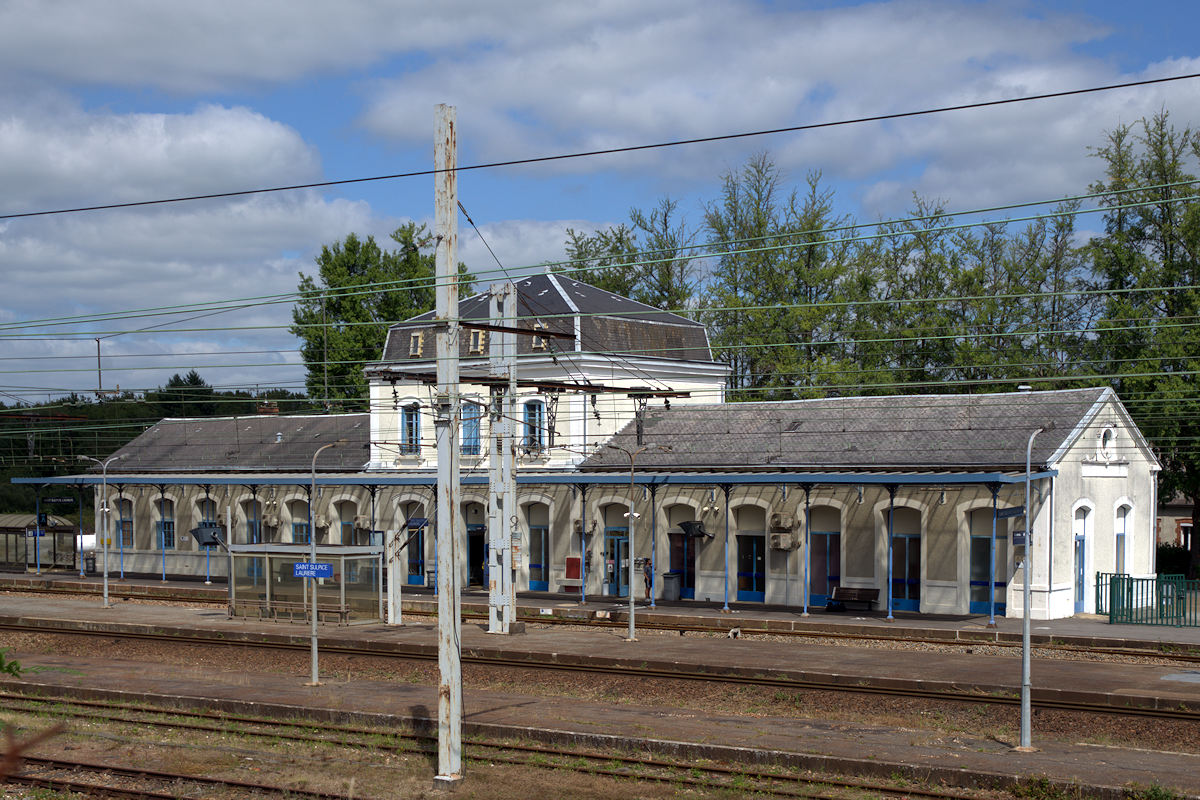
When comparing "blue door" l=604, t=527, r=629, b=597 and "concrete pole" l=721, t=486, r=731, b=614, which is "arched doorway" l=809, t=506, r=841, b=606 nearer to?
"concrete pole" l=721, t=486, r=731, b=614

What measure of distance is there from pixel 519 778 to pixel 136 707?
765 centimetres

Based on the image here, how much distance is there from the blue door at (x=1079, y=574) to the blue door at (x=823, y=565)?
229 inches

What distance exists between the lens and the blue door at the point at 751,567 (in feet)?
104

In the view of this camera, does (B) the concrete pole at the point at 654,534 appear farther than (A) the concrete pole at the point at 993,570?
Yes

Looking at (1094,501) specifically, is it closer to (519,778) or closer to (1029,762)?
(1029,762)

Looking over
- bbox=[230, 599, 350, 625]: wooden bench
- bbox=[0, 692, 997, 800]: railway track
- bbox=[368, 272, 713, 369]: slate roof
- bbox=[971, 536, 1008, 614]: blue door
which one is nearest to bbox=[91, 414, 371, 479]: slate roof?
bbox=[368, 272, 713, 369]: slate roof

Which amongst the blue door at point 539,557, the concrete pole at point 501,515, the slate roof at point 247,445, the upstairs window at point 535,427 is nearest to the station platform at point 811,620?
the blue door at point 539,557

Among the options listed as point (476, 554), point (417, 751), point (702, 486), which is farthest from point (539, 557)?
point (417, 751)

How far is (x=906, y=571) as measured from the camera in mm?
29188

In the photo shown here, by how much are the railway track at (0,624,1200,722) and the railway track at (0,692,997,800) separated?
16.9 feet

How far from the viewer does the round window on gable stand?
2950 centimetres

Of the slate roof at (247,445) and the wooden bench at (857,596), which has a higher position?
the slate roof at (247,445)

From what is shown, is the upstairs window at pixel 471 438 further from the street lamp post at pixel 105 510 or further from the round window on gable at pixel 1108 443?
the round window on gable at pixel 1108 443

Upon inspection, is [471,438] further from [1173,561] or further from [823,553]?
[1173,561]
